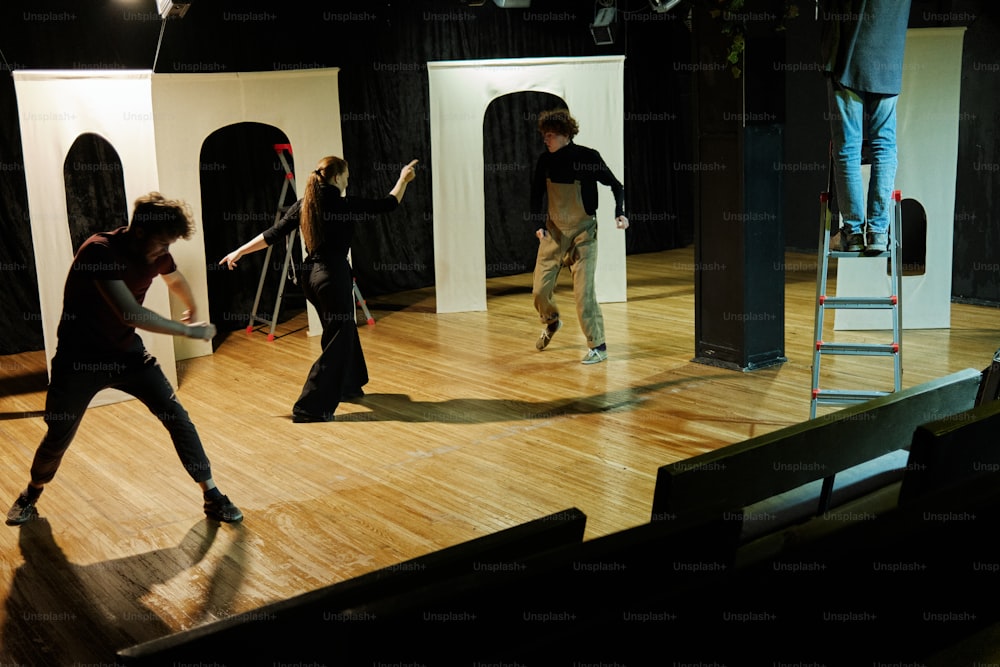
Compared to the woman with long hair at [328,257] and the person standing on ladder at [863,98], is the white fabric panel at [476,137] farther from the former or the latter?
the person standing on ladder at [863,98]

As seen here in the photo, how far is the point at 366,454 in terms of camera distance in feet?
18.9

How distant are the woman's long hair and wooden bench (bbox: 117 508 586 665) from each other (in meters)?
3.80

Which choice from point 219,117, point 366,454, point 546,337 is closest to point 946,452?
point 366,454

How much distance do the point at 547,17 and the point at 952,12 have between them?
4209 mm

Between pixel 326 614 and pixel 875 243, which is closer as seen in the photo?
pixel 326 614

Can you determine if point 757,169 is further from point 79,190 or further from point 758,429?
point 79,190

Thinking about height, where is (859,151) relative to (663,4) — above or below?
below

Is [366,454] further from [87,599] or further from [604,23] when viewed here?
[604,23]

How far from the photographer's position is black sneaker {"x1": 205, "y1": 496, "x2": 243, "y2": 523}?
15.8 ft

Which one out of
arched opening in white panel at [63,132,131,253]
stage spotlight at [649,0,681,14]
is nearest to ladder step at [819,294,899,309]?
stage spotlight at [649,0,681,14]

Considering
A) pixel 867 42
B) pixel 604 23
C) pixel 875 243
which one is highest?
pixel 604 23

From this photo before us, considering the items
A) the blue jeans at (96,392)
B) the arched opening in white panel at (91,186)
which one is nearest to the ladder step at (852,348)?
the blue jeans at (96,392)

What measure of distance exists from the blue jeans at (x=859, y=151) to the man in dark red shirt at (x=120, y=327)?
10.0 ft

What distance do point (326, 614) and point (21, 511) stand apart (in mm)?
3131
